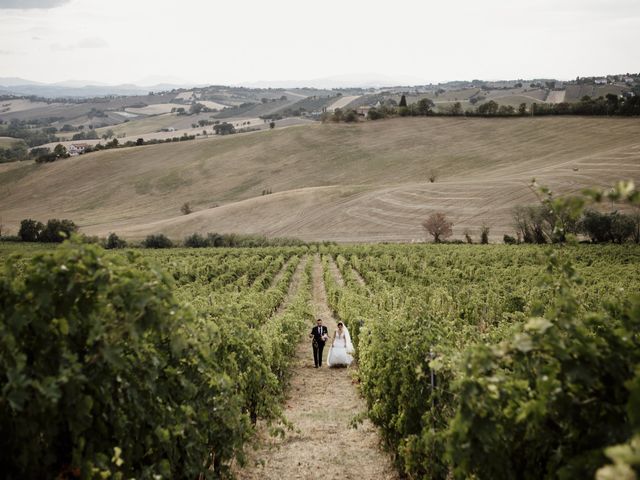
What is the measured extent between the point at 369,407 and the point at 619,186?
Result: 8.93 m

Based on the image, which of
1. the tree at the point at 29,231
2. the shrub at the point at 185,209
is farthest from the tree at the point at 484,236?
the tree at the point at 29,231

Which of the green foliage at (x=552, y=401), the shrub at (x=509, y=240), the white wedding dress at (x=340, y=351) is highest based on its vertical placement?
the green foliage at (x=552, y=401)

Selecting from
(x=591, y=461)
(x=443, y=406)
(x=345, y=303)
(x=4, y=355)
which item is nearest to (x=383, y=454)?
(x=443, y=406)

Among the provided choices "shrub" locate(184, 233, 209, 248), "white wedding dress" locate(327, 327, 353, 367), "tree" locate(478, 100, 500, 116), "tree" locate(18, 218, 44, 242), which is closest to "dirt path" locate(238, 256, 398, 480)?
"white wedding dress" locate(327, 327, 353, 367)

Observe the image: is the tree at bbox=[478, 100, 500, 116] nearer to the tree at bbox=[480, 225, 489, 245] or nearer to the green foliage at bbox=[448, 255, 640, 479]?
the tree at bbox=[480, 225, 489, 245]

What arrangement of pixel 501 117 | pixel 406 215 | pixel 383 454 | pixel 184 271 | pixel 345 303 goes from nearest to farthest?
1. pixel 383 454
2. pixel 345 303
3. pixel 184 271
4. pixel 406 215
5. pixel 501 117

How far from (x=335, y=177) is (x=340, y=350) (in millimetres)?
73339

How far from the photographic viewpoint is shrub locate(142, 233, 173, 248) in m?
62.3

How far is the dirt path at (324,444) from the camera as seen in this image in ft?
28.2

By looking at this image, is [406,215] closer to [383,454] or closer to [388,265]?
[388,265]

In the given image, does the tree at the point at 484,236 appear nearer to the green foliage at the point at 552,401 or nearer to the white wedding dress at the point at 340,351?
the white wedding dress at the point at 340,351

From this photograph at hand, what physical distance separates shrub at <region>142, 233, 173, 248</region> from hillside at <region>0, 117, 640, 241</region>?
474cm

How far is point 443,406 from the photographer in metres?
7.06

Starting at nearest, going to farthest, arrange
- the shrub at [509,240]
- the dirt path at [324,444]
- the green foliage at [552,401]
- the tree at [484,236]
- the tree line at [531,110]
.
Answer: the green foliage at [552,401] → the dirt path at [324,444] → the shrub at [509,240] → the tree at [484,236] → the tree line at [531,110]
